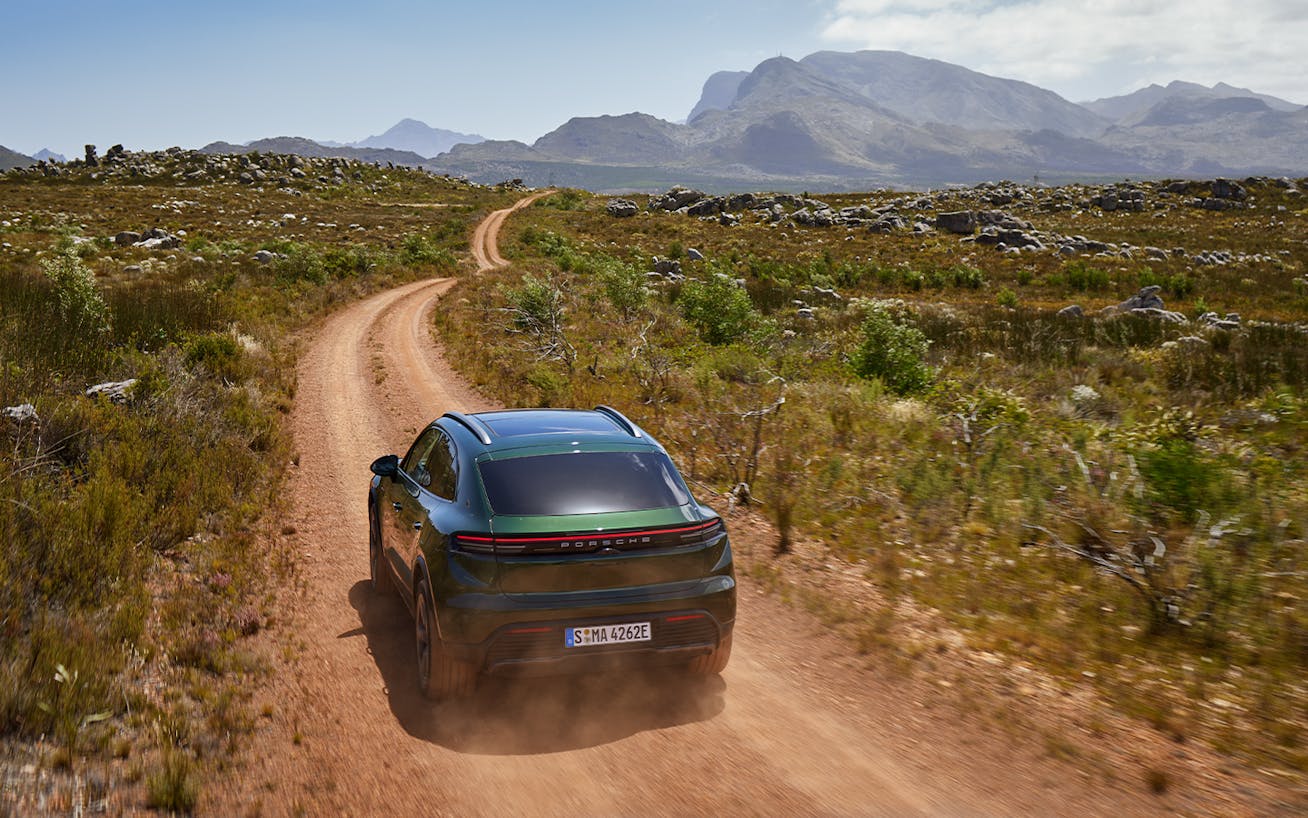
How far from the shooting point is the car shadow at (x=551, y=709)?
488 centimetres

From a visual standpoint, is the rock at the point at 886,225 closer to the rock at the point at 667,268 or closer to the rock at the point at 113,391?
the rock at the point at 667,268

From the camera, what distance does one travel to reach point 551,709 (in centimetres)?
521

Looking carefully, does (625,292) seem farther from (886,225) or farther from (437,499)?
(886,225)

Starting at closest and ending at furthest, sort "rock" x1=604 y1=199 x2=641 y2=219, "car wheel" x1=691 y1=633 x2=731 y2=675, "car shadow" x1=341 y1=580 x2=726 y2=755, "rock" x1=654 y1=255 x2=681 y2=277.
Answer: "car shadow" x1=341 y1=580 x2=726 y2=755 → "car wheel" x1=691 y1=633 x2=731 y2=675 → "rock" x1=654 y1=255 x2=681 y2=277 → "rock" x1=604 y1=199 x2=641 y2=219

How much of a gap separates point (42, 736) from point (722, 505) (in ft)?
22.9

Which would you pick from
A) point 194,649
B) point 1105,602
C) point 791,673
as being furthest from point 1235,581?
point 194,649

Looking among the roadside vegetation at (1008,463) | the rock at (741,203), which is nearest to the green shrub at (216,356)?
A: the roadside vegetation at (1008,463)

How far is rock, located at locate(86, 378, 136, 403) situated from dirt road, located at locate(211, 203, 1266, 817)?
5.37 m

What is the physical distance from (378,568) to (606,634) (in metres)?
3.40

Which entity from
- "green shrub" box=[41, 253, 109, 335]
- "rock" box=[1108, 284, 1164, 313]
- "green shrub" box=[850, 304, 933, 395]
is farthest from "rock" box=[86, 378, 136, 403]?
"rock" box=[1108, 284, 1164, 313]

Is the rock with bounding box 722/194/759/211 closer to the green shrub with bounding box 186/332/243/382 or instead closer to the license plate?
the green shrub with bounding box 186/332/243/382

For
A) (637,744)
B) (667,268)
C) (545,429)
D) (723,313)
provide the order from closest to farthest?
(637,744)
(545,429)
(723,313)
(667,268)

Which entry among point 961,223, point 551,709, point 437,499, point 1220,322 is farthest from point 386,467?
point 961,223

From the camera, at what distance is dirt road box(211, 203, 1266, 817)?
425 centimetres
